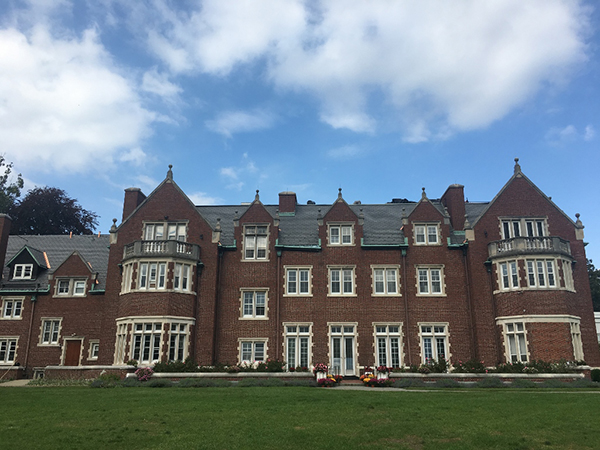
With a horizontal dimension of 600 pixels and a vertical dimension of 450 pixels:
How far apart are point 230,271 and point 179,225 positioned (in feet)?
15.2

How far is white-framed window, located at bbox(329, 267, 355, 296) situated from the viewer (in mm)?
34688

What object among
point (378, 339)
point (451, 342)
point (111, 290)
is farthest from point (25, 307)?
point (451, 342)

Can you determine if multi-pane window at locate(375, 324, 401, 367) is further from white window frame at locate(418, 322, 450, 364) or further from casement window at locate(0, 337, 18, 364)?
casement window at locate(0, 337, 18, 364)

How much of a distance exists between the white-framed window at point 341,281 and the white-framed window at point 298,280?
1.46m

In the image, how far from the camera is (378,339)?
3375 centimetres

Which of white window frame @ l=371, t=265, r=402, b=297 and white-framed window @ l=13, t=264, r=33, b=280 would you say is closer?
white window frame @ l=371, t=265, r=402, b=297

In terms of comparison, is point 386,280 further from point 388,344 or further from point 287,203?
point 287,203

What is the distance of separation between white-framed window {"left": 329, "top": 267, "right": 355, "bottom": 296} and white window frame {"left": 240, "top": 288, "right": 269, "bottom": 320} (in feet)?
14.2

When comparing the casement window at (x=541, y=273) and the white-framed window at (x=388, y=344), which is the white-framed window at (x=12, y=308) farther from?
the casement window at (x=541, y=273)

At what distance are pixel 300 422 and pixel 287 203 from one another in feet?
84.9

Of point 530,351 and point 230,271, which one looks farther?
point 230,271

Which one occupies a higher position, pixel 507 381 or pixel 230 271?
pixel 230 271

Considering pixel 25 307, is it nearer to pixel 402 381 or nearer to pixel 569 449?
pixel 402 381

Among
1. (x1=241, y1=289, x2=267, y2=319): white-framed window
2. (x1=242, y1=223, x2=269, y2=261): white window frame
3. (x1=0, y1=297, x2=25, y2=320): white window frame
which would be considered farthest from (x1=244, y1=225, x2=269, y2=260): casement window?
(x1=0, y1=297, x2=25, y2=320): white window frame
